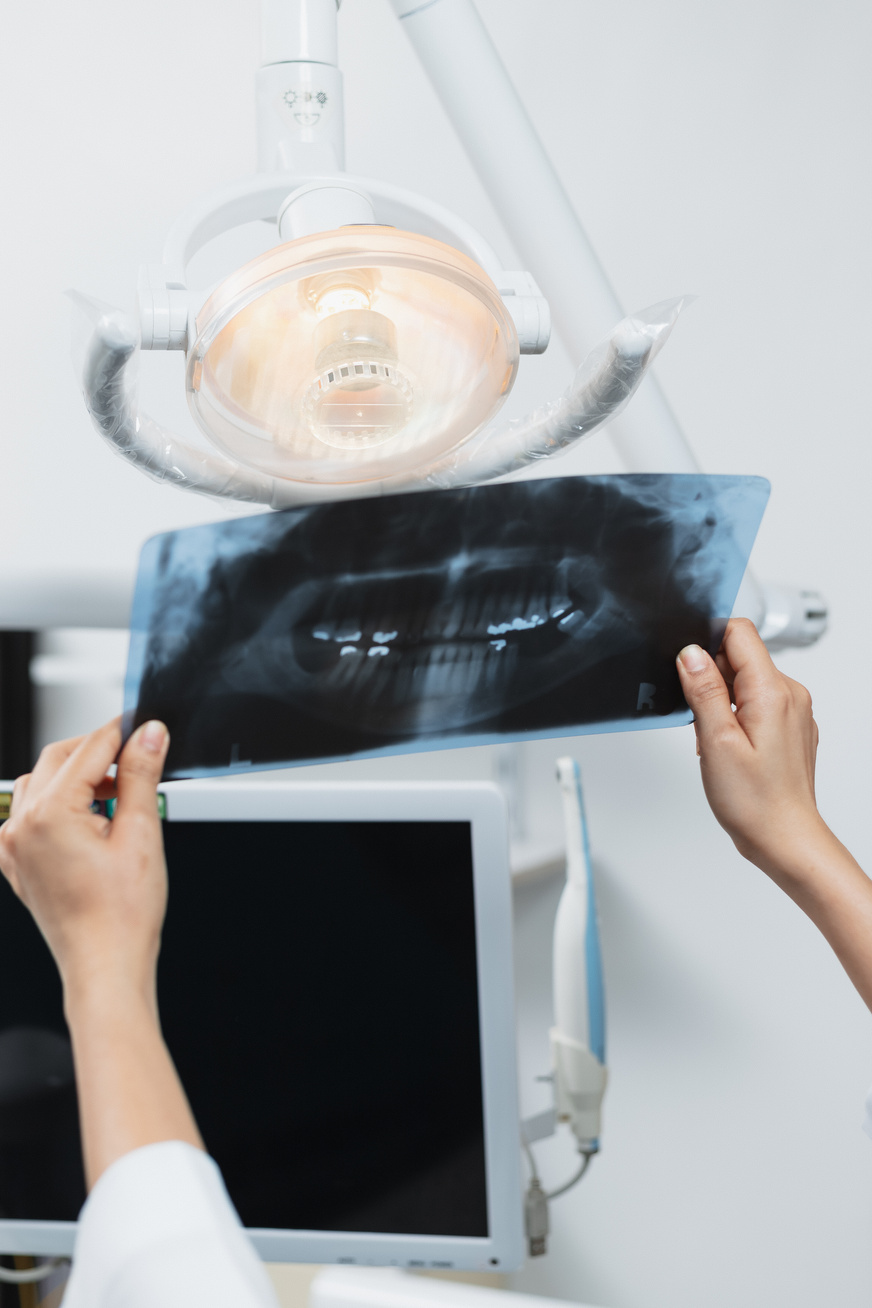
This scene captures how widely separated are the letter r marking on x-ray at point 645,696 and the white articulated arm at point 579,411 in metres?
0.16

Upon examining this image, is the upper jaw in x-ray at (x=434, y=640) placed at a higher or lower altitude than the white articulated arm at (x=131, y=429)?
lower

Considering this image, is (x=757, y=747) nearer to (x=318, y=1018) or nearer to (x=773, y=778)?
(x=773, y=778)

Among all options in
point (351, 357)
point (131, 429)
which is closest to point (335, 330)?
point (351, 357)

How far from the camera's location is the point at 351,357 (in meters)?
0.41

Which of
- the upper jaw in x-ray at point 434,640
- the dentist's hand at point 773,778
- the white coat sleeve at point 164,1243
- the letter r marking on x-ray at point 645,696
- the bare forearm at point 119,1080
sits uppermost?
the upper jaw in x-ray at point 434,640

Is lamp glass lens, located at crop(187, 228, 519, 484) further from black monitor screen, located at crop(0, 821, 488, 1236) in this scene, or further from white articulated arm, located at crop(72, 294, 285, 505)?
black monitor screen, located at crop(0, 821, 488, 1236)

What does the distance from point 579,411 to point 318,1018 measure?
1.75 ft

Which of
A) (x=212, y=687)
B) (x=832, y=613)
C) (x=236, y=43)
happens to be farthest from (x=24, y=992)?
(x=236, y=43)

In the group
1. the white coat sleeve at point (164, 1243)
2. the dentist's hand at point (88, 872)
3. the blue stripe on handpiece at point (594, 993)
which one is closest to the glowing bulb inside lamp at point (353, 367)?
the dentist's hand at point (88, 872)

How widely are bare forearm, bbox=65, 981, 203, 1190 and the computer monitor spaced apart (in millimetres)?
336

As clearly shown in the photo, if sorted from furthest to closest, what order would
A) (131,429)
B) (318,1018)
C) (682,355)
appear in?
(682,355) < (318,1018) < (131,429)

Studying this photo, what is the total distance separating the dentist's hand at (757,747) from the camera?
22.1 inches

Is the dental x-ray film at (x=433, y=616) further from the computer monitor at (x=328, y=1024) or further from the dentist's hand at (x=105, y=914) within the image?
the computer monitor at (x=328, y=1024)

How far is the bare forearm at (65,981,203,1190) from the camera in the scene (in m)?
0.39
